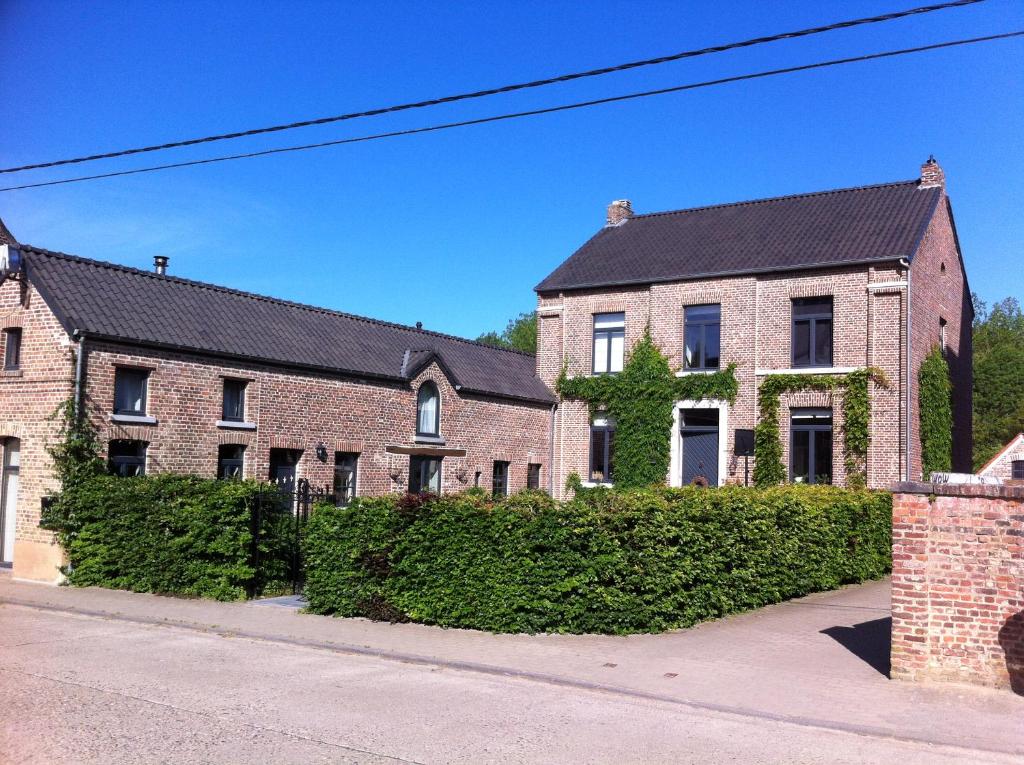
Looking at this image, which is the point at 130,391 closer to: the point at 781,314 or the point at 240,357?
the point at 240,357

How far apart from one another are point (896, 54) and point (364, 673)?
9.45 metres

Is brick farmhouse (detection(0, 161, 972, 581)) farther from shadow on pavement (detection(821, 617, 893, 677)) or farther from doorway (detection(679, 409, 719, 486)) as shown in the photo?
shadow on pavement (detection(821, 617, 893, 677))

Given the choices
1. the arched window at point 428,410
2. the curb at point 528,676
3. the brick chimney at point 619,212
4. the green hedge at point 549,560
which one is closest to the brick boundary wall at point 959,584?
the curb at point 528,676

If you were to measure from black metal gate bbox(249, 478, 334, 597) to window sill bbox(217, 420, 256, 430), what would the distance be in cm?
468

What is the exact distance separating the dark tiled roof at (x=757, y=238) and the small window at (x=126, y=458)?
53.6 feet

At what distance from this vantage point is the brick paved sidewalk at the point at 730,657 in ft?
28.0

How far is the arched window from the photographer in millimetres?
26062

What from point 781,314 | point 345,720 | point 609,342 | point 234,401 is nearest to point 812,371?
point 781,314

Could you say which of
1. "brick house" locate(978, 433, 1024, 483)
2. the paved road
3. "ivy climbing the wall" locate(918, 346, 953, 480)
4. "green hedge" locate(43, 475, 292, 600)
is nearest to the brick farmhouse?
"ivy climbing the wall" locate(918, 346, 953, 480)

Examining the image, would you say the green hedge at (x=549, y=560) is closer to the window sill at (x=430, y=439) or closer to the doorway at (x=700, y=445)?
the window sill at (x=430, y=439)

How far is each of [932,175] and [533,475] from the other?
15568 millimetres

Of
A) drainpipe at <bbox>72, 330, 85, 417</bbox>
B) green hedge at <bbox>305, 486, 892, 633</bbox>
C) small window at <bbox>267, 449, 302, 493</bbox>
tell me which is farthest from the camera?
small window at <bbox>267, 449, 302, 493</bbox>

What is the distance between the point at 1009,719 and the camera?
8406 millimetres

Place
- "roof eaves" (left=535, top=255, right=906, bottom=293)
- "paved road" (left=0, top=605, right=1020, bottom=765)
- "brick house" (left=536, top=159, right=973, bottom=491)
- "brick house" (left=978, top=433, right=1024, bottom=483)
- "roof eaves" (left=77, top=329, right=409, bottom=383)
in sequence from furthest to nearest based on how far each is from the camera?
1. "brick house" (left=978, top=433, right=1024, bottom=483)
2. "roof eaves" (left=535, top=255, right=906, bottom=293)
3. "brick house" (left=536, top=159, right=973, bottom=491)
4. "roof eaves" (left=77, top=329, right=409, bottom=383)
5. "paved road" (left=0, top=605, right=1020, bottom=765)
